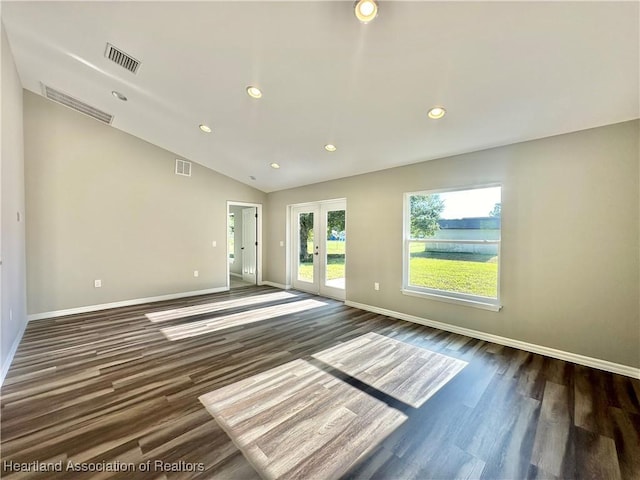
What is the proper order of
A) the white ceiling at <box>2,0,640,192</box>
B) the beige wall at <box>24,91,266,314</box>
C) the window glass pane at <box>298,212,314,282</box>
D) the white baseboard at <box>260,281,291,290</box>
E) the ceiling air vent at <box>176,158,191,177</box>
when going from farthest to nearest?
the white baseboard at <box>260,281,291,290</box> < the window glass pane at <box>298,212,314,282</box> < the ceiling air vent at <box>176,158,191,177</box> < the beige wall at <box>24,91,266,314</box> < the white ceiling at <box>2,0,640,192</box>

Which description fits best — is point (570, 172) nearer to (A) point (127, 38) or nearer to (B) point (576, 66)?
(B) point (576, 66)

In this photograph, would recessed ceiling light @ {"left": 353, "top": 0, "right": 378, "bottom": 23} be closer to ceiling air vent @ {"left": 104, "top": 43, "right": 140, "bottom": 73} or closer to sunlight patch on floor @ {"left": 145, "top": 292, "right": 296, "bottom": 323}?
ceiling air vent @ {"left": 104, "top": 43, "right": 140, "bottom": 73}

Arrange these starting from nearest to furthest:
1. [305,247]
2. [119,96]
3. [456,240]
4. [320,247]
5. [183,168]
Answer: [119,96] < [456,240] < [183,168] < [320,247] < [305,247]

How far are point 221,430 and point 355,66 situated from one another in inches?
123

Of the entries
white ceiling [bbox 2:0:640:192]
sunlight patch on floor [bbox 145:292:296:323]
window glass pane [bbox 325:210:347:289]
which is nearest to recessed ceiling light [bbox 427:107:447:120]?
white ceiling [bbox 2:0:640:192]

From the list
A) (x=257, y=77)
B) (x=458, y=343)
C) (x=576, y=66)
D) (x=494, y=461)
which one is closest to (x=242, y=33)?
(x=257, y=77)

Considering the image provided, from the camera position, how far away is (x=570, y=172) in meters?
2.90

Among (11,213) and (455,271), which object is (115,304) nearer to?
(11,213)

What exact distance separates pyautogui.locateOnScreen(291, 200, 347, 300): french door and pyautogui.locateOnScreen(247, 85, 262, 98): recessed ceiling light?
110 inches

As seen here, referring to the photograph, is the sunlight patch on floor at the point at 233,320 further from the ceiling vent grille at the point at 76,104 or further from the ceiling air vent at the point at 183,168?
the ceiling vent grille at the point at 76,104

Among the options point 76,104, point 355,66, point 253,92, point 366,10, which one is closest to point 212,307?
point 253,92

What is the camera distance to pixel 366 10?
1821 millimetres

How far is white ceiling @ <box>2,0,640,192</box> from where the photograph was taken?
1.90 m

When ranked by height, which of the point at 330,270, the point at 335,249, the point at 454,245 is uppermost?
the point at 454,245
